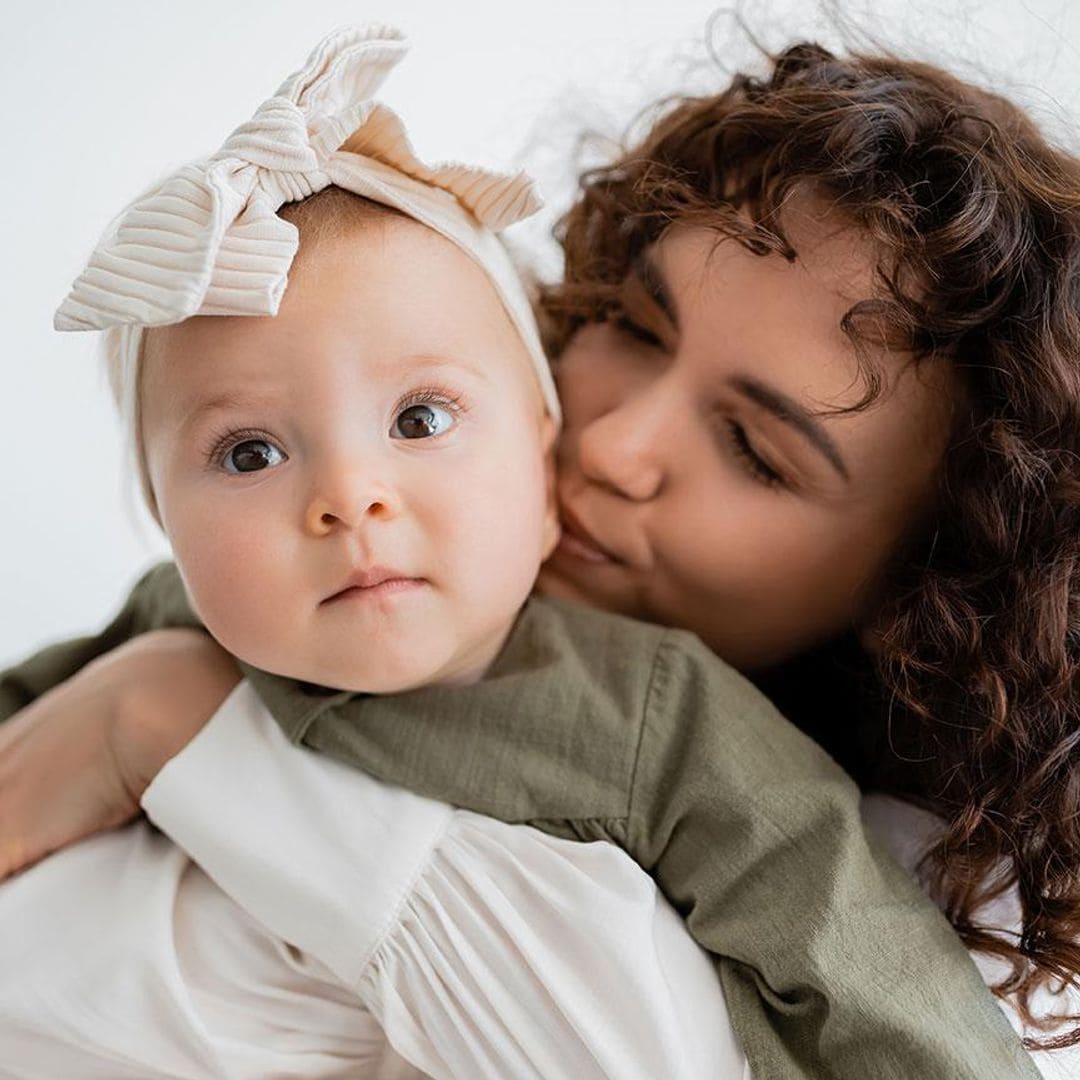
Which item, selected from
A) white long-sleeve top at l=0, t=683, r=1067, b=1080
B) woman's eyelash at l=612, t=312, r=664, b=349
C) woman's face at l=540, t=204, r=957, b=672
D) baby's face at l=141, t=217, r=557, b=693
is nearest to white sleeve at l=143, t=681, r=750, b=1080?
white long-sleeve top at l=0, t=683, r=1067, b=1080

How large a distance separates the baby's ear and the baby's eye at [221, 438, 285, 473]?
0.28m

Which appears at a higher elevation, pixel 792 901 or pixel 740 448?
pixel 740 448

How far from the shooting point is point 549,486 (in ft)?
4.00

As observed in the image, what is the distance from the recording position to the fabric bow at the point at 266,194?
35.4 inches

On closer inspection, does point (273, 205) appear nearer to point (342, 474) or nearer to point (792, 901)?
point (342, 474)

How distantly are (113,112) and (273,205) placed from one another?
1030 millimetres

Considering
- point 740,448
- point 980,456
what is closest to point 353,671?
point 740,448

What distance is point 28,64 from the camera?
5.99ft

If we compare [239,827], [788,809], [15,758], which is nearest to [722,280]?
[788,809]

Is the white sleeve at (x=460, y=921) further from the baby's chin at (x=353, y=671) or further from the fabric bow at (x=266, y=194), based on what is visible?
the fabric bow at (x=266, y=194)

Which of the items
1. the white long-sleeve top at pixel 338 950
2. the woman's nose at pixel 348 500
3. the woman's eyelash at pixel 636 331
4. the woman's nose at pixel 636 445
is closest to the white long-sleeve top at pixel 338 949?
the white long-sleeve top at pixel 338 950

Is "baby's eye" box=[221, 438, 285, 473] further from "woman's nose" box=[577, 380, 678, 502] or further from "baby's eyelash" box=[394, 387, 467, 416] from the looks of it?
"woman's nose" box=[577, 380, 678, 502]

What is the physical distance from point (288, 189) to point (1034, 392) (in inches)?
24.2

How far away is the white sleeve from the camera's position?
→ 3.04ft
